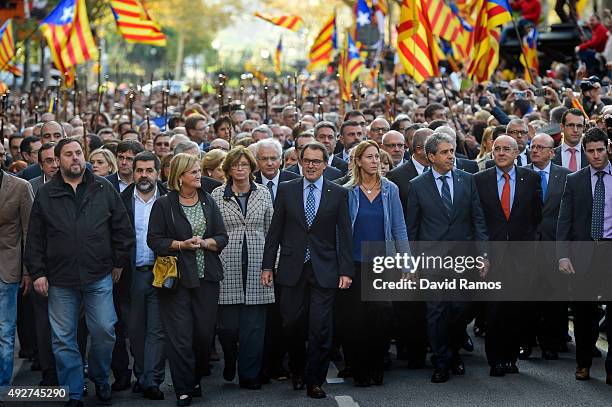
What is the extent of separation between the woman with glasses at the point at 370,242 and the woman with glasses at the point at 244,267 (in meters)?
0.71

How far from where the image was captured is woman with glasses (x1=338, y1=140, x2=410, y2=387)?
11281 mm

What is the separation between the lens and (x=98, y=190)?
10594 millimetres

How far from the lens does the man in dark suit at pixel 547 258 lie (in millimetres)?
12133

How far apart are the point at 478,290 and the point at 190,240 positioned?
109 inches

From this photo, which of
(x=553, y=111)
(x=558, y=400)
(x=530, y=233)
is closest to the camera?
(x=558, y=400)

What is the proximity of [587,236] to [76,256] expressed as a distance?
165 inches

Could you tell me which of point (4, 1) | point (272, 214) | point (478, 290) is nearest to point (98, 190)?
point (272, 214)

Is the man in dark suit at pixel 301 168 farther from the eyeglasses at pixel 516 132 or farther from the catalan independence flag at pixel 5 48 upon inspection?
the catalan independence flag at pixel 5 48

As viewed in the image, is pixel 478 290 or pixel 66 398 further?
pixel 478 290

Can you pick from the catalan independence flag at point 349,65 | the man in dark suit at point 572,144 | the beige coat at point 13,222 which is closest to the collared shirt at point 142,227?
the beige coat at point 13,222

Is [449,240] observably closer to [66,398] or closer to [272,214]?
[272,214]

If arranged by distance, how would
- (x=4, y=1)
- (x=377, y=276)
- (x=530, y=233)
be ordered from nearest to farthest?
(x=377, y=276)
(x=530, y=233)
(x=4, y=1)

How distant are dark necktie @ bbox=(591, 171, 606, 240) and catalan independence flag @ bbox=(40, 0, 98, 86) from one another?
1154cm

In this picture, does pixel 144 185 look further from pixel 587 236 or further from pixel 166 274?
pixel 587 236
